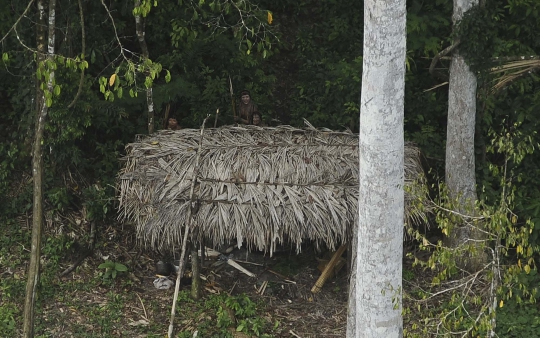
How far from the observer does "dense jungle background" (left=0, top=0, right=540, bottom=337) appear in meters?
9.30

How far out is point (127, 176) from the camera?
30.7 ft

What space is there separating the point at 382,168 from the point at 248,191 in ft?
11.3

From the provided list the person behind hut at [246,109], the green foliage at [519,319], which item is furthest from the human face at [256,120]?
the green foliage at [519,319]

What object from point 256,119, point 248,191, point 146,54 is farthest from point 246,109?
point 248,191

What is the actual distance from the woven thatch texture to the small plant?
28.5 inches

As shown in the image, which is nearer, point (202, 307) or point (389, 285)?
point (389, 285)

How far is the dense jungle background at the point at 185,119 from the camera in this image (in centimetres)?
930

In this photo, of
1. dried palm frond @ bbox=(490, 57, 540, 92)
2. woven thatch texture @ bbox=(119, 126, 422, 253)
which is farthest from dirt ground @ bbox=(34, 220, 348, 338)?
dried palm frond @ bbox=(490, 57, 540, 92)

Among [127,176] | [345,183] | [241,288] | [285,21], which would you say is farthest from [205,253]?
[285,21]

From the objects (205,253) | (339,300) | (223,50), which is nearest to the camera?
(339,300)

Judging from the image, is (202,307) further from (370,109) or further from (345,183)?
(370,109)

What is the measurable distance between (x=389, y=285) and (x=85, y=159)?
619 centimetres

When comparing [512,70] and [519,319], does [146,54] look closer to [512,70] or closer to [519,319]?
[512,70]

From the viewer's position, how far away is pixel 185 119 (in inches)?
462
